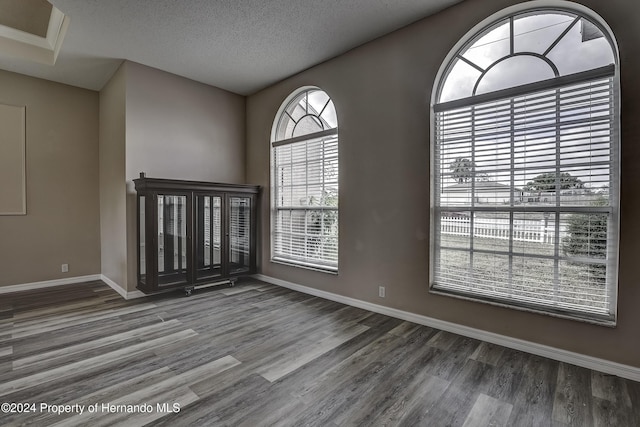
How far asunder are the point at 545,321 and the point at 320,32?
10.9 feet

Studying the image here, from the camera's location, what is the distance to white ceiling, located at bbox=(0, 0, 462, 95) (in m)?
2.81

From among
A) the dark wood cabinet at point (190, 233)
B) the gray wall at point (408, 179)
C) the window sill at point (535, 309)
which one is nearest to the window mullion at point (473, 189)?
the window sill at point (535, 309)

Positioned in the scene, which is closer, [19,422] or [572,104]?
[19,422]

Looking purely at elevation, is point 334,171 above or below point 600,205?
above

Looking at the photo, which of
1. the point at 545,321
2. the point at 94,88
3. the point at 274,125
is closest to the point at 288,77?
the point at 274,125

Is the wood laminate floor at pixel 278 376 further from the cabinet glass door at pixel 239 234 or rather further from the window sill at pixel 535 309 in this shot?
the cabinet glass door at pixel 239 234

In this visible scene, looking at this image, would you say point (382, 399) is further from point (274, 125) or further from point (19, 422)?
point (274, 125)

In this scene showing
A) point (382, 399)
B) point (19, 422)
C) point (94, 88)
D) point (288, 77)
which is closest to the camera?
point (19, 422)

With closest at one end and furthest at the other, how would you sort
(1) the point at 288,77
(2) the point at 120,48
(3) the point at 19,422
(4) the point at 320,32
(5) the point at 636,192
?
(3) the point at 19,422, (5) the point at 636,192, (4) the point at 320,32, (2) the point at 120,48, (1) the point at 288,77

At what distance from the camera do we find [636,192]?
2094 millimetres

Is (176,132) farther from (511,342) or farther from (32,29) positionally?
(511,342)

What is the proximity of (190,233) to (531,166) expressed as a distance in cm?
370

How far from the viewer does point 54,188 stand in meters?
4.46

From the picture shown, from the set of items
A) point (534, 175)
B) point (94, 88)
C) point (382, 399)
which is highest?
point (94, 88)
